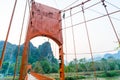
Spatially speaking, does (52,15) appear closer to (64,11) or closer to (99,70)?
(64,11)

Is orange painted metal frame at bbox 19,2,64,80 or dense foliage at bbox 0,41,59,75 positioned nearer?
orange painted metal frame at bbox 19,2,64,80

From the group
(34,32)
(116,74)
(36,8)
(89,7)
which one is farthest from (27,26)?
(116,74)

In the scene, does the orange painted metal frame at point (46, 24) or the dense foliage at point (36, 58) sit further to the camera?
the dense foliage at point (36, 58)

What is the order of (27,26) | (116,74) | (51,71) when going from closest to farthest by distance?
(27,26), (51,71), (116,74)

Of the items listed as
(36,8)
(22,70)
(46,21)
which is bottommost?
(22,70)

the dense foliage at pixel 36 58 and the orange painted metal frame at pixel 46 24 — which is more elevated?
the dense foliage at pixel 36 58

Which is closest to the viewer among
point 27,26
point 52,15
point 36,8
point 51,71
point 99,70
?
point 27,26

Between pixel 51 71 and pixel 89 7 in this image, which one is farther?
pixel 51 71

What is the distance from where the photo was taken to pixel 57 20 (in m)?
5.12

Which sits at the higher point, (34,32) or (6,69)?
(6,69)

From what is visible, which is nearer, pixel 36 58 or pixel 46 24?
pixel 46 24

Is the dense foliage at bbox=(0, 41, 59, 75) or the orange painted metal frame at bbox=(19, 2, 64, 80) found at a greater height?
the dense foliage at bbox=(0, 41, 59, 75)

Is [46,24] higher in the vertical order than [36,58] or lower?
lower

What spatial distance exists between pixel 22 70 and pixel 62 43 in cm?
185
